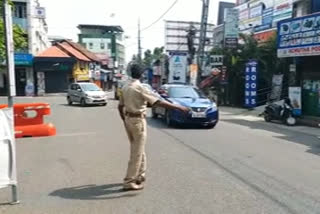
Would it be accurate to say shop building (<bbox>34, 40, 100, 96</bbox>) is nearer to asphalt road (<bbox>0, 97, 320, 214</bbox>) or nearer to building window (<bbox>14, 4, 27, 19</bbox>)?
building window (<bbox>14, 4, 27, 19</bbox>)

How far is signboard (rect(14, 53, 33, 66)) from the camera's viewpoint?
4816cm

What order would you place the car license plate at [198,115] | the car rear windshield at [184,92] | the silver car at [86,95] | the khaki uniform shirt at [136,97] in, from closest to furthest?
the khaki uniform shirt at [136,97] < the car license plate at [198,115] < the car rear windshield at [184,92] < the silver car at [86,95]

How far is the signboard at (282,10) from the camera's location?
32562 millimetres

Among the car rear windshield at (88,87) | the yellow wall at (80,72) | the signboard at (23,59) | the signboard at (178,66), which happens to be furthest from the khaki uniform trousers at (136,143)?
the yellow wall at (80,72)

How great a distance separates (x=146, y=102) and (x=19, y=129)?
7748 mm

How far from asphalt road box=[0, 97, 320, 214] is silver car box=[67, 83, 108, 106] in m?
16.1

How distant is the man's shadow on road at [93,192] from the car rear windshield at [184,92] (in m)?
9.72

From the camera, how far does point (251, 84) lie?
24156 millimetres

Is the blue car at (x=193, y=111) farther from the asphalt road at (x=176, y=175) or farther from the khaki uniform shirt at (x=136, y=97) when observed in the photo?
the khaki uniform shirt at (x=136, y=97)

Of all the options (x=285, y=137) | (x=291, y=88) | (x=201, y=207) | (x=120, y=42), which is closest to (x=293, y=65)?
(x=291, y=88)

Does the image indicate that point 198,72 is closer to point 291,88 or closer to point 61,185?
point 291,88

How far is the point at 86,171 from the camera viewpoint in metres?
7.82

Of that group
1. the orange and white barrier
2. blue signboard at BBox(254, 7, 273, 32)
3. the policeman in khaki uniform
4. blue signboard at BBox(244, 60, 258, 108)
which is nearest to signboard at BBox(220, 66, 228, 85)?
blue signboard at BBox(244, 60, 258, 108)

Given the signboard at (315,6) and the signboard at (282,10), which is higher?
the signboard at (282,10)
